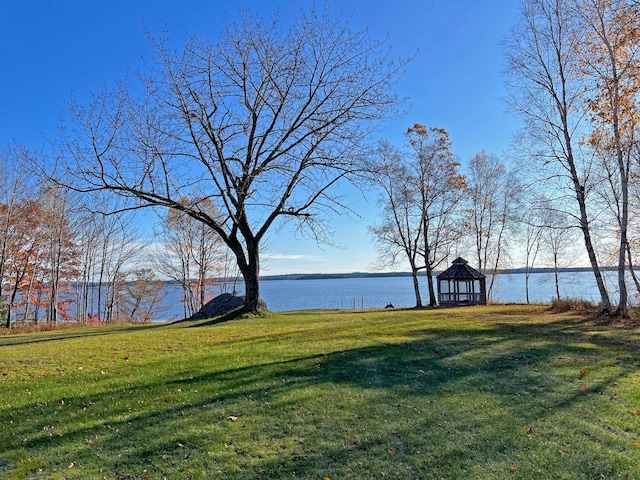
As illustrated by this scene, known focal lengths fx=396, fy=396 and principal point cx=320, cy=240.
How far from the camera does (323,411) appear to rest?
187 inches

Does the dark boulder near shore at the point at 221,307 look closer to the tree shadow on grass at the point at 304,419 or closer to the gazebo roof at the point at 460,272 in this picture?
the tree shadow on grass at the point at 304,419

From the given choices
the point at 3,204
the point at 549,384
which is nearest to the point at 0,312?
the point at 3,204

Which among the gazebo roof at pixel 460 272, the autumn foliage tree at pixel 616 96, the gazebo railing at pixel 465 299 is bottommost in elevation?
the gazebo railing at pixel 465 299

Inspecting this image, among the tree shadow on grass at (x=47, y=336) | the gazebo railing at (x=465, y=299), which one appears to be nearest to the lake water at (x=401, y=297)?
the gazebo railing at (x=465, y=299)

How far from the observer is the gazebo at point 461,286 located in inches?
934

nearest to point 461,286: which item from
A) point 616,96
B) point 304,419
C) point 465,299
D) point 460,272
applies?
point 465,299

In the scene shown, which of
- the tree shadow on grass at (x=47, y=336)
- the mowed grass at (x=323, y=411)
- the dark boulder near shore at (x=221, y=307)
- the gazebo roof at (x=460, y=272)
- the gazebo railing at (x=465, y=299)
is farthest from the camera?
the gazebo railing at (x=465, y=299)

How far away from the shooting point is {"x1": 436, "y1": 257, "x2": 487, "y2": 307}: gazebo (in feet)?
77.9

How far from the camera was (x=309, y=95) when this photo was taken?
43.4ft

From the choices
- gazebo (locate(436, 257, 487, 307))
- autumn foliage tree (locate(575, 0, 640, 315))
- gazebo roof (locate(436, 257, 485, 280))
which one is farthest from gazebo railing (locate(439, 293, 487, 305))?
autumn foliage tree (locate(575, 0, 640, 315))

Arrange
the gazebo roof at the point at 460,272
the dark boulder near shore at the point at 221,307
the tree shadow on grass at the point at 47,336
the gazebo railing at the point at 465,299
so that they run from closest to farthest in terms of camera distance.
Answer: the tree shadow on grass at the point at 47,336
the dark boulder near shore at the point at 221,307
the gazebo roof at the point at 460,272
the gazebo railing at the point at 465,299

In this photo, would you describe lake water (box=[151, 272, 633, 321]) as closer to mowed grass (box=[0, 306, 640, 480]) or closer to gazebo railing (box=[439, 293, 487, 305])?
gazebo railing (box=[439, 293, 487, 305])

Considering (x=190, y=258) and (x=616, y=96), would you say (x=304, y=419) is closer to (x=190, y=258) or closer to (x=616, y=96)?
(x=616, y=96)

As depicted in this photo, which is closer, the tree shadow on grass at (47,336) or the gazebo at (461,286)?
the tree shadow on grass at (47,336)
